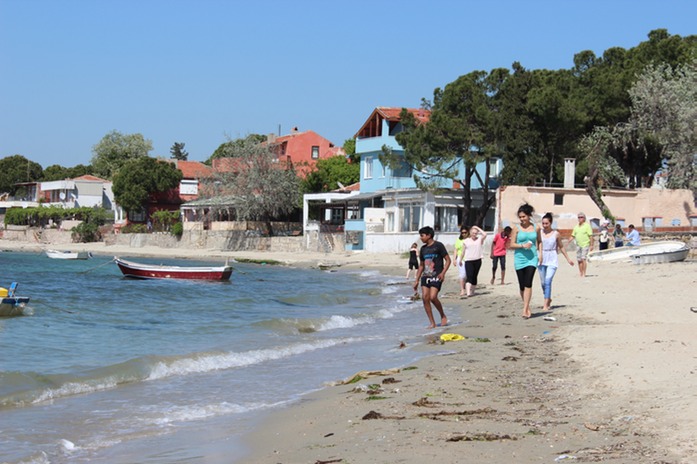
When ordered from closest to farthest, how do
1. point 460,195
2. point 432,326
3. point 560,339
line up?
point 560,339, point 432,326, point 460,195

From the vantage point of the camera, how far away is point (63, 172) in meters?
113

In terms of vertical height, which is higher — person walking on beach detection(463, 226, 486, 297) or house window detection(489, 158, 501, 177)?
house window detection(489, 158, 501, 177)

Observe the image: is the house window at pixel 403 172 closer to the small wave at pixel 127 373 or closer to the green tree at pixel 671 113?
the green tree at pixel 671 113

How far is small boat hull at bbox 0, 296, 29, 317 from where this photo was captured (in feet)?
63.9

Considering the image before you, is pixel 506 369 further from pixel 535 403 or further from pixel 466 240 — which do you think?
pixel 466 240

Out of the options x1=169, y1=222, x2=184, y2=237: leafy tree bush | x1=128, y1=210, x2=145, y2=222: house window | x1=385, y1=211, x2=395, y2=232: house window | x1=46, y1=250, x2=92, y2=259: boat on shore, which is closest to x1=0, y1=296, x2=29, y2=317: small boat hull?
x1=385, y1=211, x2=395, y2=232: house window

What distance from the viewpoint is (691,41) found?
45062mm

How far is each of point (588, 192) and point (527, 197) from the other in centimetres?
321

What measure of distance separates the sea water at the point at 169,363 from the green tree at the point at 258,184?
30692 millimetres

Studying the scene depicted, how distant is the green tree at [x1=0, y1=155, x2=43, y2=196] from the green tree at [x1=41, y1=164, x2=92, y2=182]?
1.62 m

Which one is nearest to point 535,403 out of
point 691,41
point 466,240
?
point 466,240

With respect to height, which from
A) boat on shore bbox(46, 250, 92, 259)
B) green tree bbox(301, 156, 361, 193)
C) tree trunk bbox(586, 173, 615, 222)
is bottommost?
boat on shore bbox(46, 250, 92, 259)

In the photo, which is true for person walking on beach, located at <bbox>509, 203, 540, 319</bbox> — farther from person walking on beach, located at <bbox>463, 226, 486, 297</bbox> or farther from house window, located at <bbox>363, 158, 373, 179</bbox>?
house window, located at <bbox>363, 158, 373, 179</bbox>

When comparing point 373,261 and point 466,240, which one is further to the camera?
point 373,261
